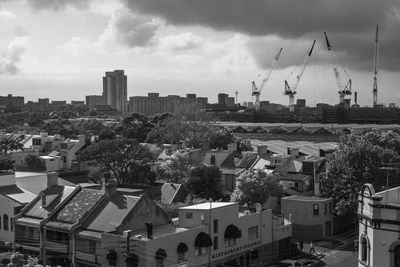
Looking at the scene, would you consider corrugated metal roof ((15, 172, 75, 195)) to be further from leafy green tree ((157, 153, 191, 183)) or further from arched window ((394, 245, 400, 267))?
arched window ((394, 245, 400, 267))

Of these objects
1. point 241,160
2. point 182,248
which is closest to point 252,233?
point 182,248

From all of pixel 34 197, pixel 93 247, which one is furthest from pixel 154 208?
pixel 34 197

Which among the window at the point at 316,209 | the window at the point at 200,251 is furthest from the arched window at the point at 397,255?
the window at the point at 316,209

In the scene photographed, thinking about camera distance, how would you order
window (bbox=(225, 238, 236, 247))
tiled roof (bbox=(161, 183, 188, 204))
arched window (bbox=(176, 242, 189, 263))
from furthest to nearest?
tiled roof (bbox=(161, 183, 188, 204)) < window (bbox=(225, 238, 236, 247)) < arched window (bbox=(176, 242, 189, 263))

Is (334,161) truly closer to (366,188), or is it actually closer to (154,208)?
(154,208)

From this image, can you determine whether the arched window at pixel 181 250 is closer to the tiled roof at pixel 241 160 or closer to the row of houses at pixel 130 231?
the row of houses at pixel 130 231

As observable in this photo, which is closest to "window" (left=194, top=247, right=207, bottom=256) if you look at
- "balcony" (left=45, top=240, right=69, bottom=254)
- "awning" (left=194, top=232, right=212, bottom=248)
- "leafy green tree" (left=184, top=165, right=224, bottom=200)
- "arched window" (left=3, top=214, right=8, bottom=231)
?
"awning" (left=194, top=232, right=212, bottom=248)
